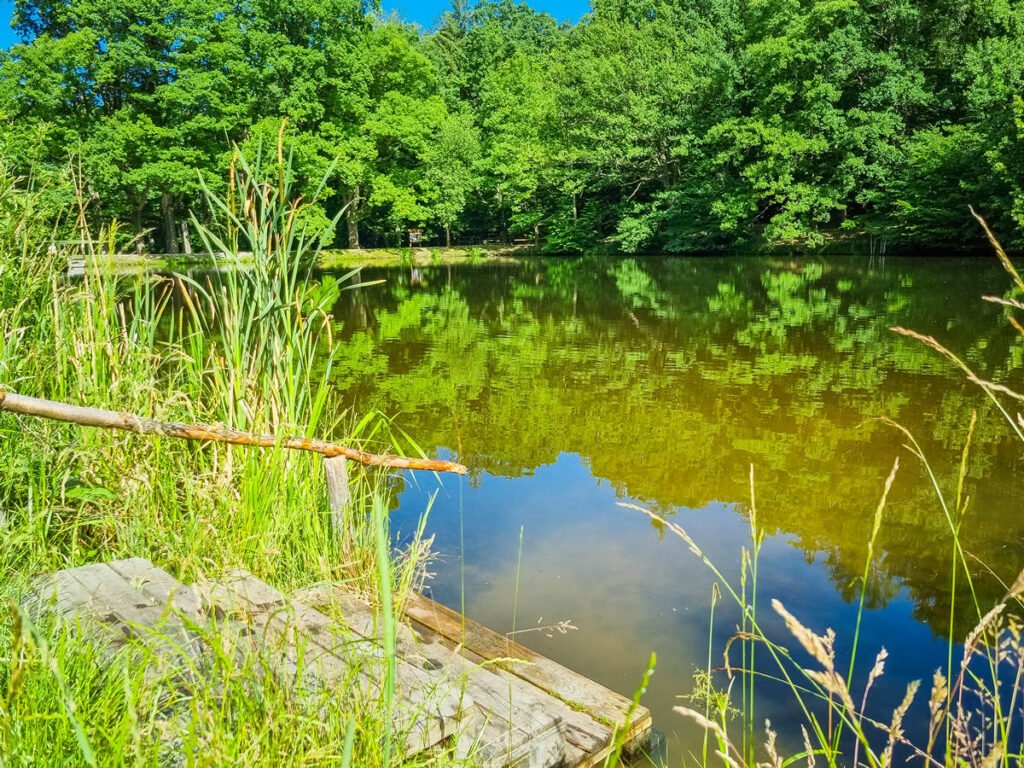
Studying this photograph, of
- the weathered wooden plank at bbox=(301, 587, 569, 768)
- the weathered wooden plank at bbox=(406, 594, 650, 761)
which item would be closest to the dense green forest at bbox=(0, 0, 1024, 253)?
the weathered wooden plank at bbox=(406, 594, 650, 761)

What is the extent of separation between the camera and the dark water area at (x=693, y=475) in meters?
3.05

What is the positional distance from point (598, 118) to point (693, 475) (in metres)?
26.7

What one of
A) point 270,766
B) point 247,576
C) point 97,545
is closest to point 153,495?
point 97,545

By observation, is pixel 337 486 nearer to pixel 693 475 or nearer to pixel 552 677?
pixel 552 677

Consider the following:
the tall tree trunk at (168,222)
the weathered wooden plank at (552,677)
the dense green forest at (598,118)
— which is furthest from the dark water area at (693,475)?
the tall tree trunk at (168,222)

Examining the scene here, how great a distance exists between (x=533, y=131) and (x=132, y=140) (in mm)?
16065

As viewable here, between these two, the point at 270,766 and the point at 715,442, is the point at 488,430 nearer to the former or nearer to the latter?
the point at 715,442

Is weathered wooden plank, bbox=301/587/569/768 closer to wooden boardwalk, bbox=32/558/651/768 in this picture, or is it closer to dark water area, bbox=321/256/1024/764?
wooden boardwalk, bbox=32/558/651/768

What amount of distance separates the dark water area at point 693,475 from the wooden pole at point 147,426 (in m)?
0.43

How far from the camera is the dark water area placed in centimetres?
305

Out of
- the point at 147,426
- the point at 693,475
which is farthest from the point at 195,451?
the point at 693,475

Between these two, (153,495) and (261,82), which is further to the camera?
(261,82)

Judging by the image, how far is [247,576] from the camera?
7.55 feet

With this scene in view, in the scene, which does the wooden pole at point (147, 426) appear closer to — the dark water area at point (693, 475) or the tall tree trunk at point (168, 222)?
the dark water area at point (693, 475)
